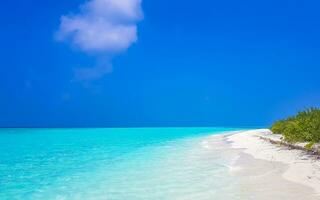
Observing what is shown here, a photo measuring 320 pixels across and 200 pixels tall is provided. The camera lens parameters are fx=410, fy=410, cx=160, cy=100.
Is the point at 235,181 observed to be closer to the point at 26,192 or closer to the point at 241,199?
the point at 241,199

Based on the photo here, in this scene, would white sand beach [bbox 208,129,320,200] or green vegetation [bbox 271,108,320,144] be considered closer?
white sand beach [bbox 208,129,320,200]

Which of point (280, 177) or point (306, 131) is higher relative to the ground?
point (306, 131)

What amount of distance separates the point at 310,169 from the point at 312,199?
3522 millimetres

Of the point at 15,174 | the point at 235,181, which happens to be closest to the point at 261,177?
the point at 235,181

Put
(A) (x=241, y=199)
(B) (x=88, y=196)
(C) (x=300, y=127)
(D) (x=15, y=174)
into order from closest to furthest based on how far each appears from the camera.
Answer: (A) (x=241, y=199) < (B) (x=88, y=196) < (D) (x=15, y=174) < (C) (x=300, y=127)

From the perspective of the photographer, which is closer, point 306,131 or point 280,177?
point 280,177

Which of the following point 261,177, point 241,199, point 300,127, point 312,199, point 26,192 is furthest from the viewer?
point 300,127

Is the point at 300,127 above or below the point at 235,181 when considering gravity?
above

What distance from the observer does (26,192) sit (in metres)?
9.36

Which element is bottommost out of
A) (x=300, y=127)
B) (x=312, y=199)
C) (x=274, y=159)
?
(x=312, y=199)

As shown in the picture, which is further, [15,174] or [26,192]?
[15,174]

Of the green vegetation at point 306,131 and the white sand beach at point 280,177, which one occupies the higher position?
the green vegetation at point 306,131

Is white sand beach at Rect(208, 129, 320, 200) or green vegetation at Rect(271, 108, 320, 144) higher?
green vegetation at Rect(271, 108, 320, 144)

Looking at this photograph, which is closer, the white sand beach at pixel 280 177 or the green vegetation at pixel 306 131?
the white sand beach at pixel 280 177
